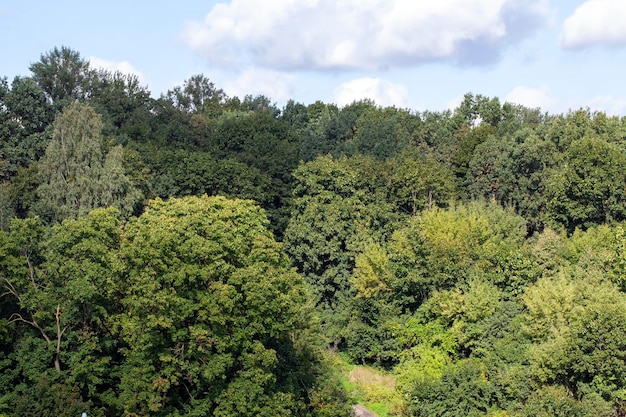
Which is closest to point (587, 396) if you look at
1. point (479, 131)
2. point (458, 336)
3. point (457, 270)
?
point (458, 336)

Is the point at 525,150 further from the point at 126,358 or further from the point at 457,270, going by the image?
the point at 126,358

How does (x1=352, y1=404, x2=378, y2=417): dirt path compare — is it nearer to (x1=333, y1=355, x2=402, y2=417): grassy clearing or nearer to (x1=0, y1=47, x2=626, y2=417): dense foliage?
(x1=333, y1=355, x2=402, y2=417): grassy clearing

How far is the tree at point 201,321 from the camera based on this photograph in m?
28.4

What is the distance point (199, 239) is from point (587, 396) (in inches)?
678

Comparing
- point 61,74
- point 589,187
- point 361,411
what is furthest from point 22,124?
point 589,187

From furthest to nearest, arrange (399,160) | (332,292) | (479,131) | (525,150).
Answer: (479,131) → (399,160) → (525,150) → (332,292)

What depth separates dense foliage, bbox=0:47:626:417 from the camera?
1148 inches

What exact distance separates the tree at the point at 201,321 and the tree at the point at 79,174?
49.5 feet

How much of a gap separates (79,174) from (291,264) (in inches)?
564

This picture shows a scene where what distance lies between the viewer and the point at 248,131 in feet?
223

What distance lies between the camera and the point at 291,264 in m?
46.5

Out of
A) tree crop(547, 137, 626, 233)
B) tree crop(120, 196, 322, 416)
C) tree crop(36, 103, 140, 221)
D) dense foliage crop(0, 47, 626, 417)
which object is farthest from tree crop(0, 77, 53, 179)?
tree crop(547, 137, 626, 233)

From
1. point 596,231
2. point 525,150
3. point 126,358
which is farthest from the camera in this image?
point 525,150

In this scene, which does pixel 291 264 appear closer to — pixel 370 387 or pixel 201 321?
pixel 370 387
